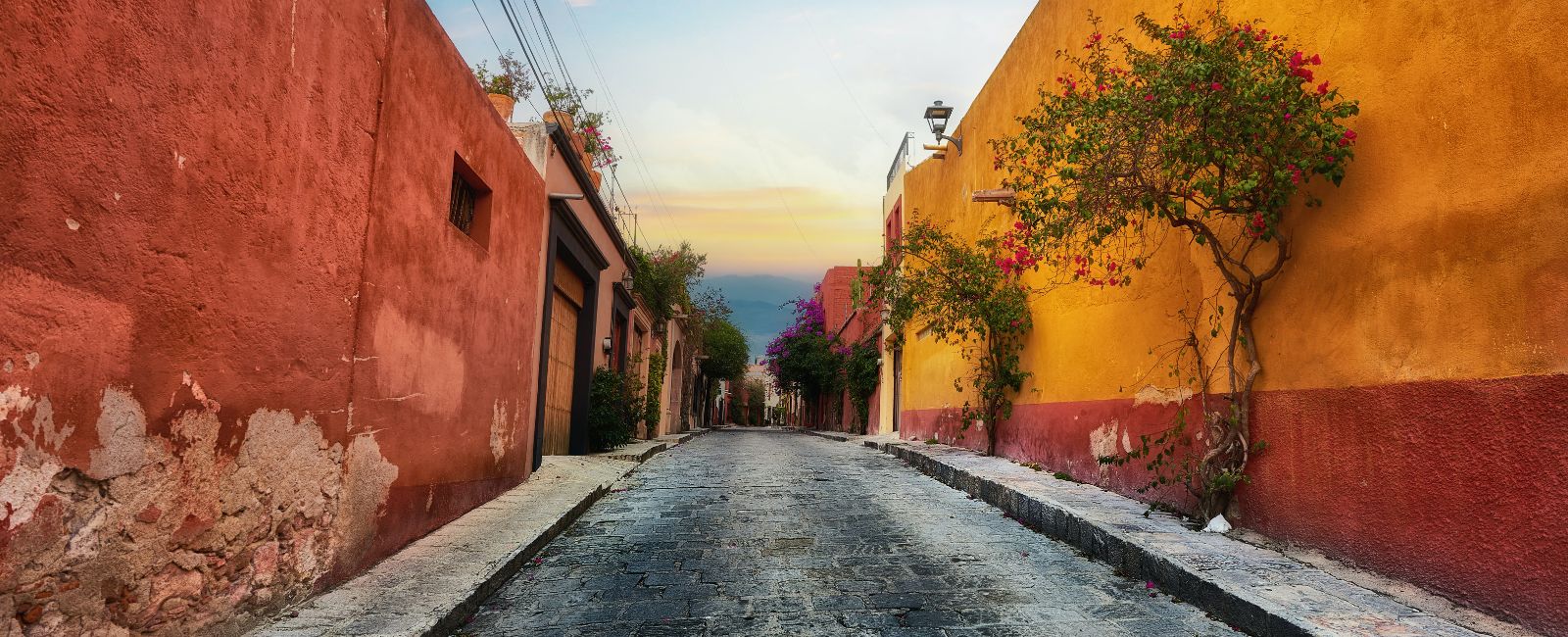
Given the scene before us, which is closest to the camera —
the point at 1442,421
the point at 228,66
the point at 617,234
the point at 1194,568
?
the point at 228,66

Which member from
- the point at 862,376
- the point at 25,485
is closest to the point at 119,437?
the point at 25,485

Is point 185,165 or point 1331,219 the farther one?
point 1331,219

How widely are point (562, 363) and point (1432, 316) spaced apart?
9.56 metres

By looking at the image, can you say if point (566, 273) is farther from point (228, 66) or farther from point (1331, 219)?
point (1331, 219)

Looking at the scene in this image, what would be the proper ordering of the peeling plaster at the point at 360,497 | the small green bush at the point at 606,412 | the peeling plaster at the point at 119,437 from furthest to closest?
1. the small green bush at the point at 606,412
2. the peeling plaster at the point at 360,497
3. the peeling plaster at the point at 119,437

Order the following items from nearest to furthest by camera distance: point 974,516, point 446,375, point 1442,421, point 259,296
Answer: point 259,296, point 1442,421, point 446,375, point 974,516

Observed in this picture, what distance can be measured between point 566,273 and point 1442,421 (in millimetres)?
9416

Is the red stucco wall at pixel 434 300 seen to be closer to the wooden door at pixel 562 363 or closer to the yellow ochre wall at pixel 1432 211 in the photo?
the wooden door at pixel 562 363

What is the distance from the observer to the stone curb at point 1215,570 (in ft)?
11.4

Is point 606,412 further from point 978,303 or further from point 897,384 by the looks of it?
point 897,384

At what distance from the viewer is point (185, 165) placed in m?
2.93

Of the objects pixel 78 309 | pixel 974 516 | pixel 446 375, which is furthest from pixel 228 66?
pixel 974 516

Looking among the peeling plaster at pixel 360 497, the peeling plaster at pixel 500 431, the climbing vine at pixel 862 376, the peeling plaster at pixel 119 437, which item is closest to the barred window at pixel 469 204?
the peeling plaster at pixel 500 431

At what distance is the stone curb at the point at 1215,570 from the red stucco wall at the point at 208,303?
13.8 ft
